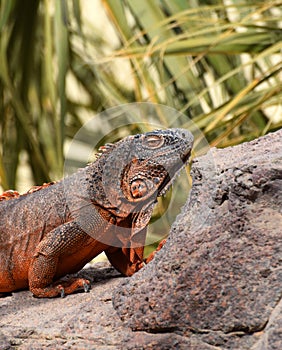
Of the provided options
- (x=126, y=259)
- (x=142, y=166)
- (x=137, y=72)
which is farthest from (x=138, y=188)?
(x=137, y=72)

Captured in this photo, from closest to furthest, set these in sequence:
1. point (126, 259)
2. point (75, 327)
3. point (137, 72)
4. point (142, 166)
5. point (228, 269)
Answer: point (228, 269), point (75, 327), point (142, 166), point (126, 259), point (137, 72)

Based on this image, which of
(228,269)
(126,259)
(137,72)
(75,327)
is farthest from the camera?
(137,72)

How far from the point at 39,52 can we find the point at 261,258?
126 inches

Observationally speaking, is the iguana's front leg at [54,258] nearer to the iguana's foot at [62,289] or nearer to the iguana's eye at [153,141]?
the iguana's foot at [62,289]

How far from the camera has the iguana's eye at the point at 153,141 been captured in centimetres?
181

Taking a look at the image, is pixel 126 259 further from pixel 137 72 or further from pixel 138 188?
pixel 137 72

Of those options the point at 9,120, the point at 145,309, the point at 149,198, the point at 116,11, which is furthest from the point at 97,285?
the point at 9,120

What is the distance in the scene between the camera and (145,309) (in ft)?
5.01

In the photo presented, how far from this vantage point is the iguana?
182 centimetres

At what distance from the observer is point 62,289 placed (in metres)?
1.88

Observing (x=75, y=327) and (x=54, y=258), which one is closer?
(x=75, y=327)

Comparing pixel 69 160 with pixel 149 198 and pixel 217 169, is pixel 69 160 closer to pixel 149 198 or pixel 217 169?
pixel 149 198

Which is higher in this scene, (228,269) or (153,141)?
(153,141)

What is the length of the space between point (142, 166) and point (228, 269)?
453mm
